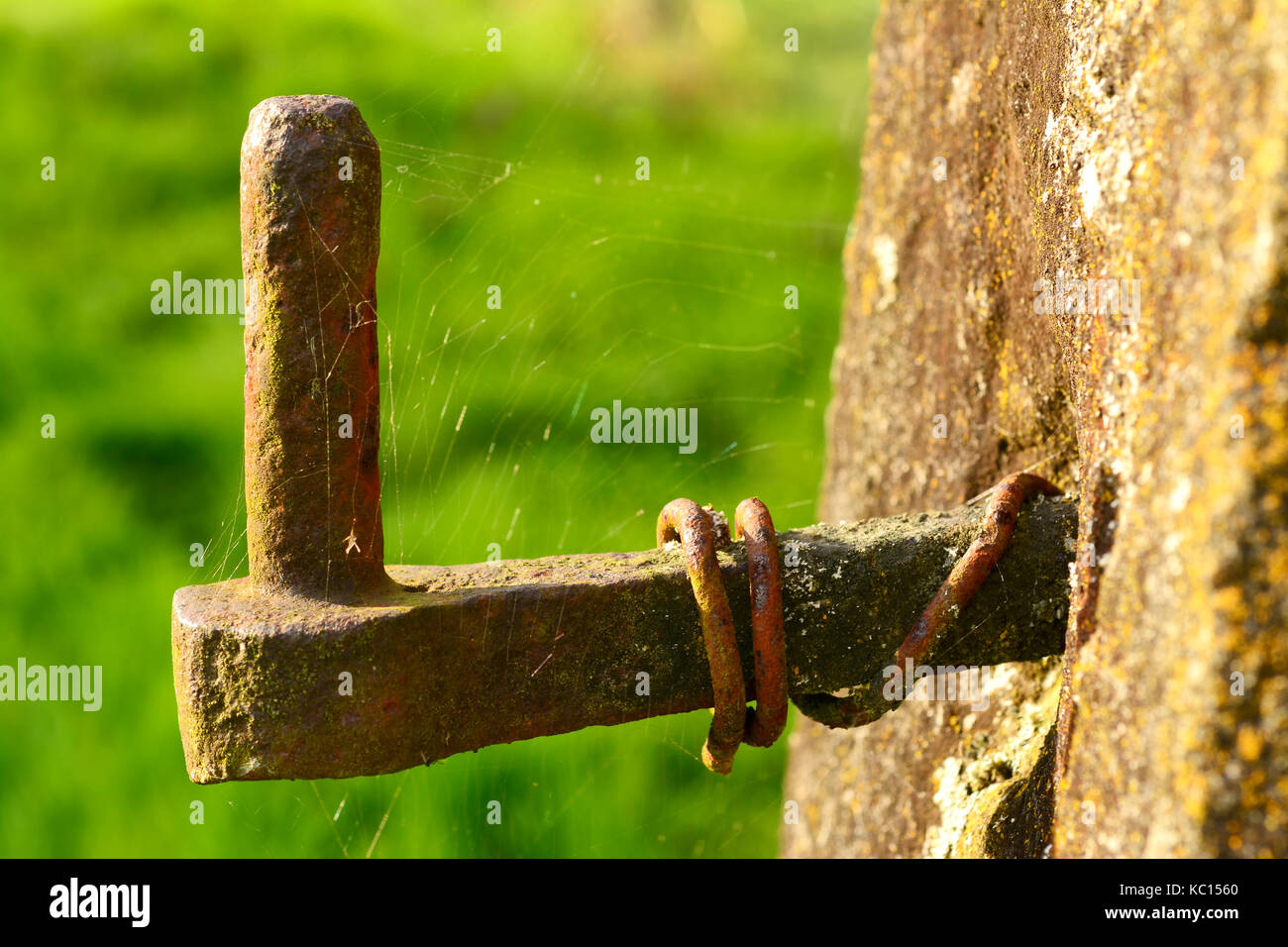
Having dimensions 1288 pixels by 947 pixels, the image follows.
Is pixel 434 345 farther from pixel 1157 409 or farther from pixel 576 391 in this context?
pixel 576 391

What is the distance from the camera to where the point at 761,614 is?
4.03ft

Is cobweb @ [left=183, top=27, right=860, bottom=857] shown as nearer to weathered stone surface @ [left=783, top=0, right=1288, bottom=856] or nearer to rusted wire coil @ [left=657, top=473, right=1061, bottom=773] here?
rusted wire coil @ [left=657, top=473, right=1061, bottom=773]

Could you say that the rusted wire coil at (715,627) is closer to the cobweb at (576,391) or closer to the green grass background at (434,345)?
the cobweb at (576,391)

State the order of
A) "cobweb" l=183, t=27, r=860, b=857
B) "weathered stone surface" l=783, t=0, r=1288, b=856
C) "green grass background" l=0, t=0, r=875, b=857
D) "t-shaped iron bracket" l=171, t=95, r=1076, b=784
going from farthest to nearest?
"green grass background" l=0, t=0, r=875, b=857 → "cobweb" l=183, t=27, r=860, b=857 → "t-shaped iron bracket" l=171, t=95, r=1076, b=784 → "weathered stone surface" l=783, t=0, r=1288, b=856

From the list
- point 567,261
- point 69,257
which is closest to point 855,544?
point 567,261

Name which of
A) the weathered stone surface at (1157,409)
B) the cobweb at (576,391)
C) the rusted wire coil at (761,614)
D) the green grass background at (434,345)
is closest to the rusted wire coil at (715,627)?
the rusted wire coil at (761,614)

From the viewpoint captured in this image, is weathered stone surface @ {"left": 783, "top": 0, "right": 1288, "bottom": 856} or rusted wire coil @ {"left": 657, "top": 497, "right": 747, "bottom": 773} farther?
rusted wire coil @ {"left": 657, "top": 497, "right": 747, "bottom": 773}

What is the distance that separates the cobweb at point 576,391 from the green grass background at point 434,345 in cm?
1

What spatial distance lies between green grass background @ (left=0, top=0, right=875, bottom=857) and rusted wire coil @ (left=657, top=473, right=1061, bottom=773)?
0.64 meters

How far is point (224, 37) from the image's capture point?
4.30 meters

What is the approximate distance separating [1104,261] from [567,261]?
7.74 ft

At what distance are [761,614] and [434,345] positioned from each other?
93 centimetres

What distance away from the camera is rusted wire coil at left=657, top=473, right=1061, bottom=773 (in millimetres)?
1211

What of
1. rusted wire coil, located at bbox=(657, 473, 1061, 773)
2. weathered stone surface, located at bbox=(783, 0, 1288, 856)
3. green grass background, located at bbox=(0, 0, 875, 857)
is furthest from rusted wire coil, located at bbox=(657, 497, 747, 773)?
green grass background, located at bbox=(0, 0, 875, 857)
